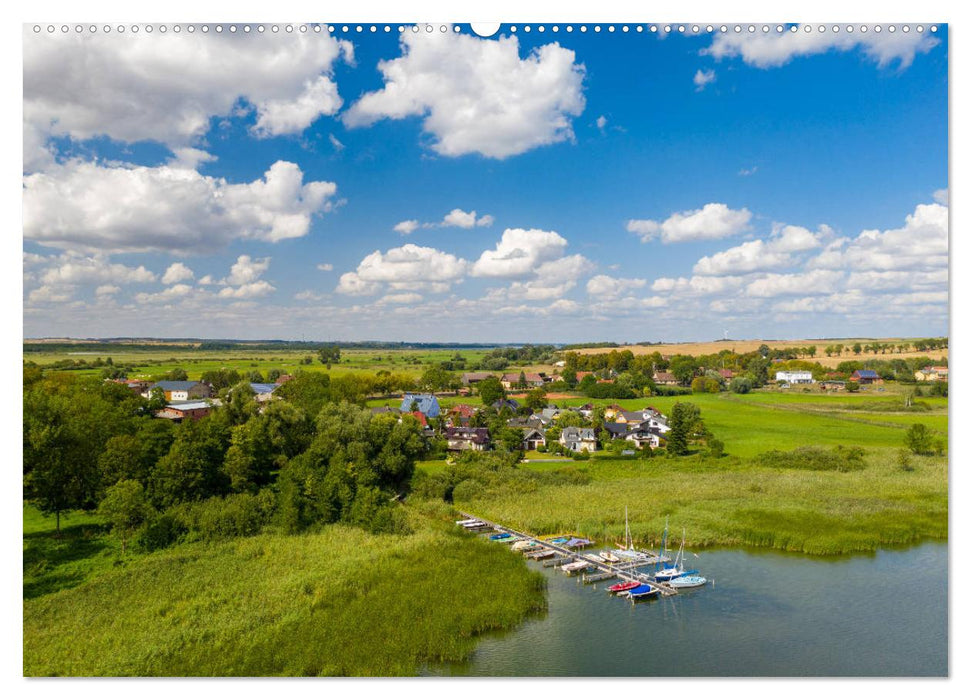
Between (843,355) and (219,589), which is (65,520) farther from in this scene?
(843,355)

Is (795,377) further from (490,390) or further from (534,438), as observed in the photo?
(490,390)

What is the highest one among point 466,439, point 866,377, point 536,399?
point 866,377

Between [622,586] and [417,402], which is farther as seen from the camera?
[417,402]

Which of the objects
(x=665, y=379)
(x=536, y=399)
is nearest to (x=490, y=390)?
(x=536, y=399)

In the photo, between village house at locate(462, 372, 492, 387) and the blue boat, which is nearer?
the blue boat

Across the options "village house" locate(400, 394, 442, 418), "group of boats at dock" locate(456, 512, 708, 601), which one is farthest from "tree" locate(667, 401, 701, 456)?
"village house" locate(400, 394, 442, 418)

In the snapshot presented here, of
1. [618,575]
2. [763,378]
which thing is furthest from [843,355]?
[618,575]

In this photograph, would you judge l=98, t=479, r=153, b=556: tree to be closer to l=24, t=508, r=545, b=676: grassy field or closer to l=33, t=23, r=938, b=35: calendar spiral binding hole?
l=24, t=508, r=545, b=676: grassy field

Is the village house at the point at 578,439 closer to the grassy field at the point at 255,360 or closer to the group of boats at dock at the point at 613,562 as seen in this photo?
the grassy field at the point at 255,360
